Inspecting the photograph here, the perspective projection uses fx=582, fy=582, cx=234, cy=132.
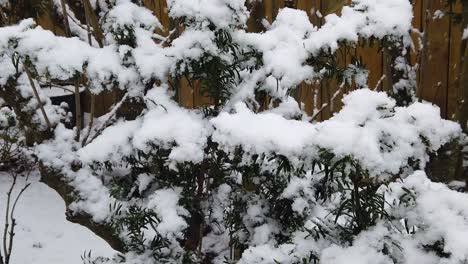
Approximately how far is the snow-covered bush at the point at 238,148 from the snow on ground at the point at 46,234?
1.65m

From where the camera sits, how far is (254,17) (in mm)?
2756

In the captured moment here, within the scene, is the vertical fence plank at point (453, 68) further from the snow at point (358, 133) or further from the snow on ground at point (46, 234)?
the snow on ground at point (46, 234)

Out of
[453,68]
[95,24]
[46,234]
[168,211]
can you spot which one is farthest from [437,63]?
[46,234]

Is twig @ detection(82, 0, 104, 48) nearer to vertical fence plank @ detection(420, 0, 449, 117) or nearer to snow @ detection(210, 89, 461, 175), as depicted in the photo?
snow @ detection(210, 89, 461, 175)

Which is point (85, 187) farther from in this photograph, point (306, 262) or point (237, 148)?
point (306, 262)

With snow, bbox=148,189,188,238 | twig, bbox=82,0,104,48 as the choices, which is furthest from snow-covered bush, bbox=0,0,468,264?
twig, bbox=82,0,104,48

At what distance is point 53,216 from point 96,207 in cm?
232

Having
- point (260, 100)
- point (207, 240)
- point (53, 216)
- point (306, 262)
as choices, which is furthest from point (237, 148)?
point (53, 216)

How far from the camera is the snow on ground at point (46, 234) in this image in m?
3.55

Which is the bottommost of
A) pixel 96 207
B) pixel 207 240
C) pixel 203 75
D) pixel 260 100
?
pixel 207 240

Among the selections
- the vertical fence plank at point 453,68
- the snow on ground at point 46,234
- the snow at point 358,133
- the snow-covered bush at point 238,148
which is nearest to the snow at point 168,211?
the snow-covered bush at point 238,148

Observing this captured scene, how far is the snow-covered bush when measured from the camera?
1370 mm

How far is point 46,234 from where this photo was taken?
3859 millimetres

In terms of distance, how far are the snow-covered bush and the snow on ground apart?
5.41 ft
